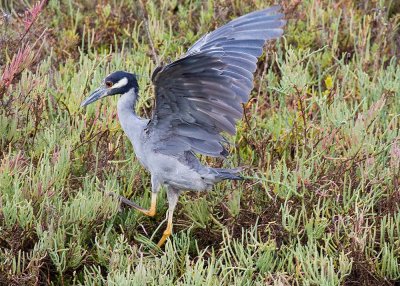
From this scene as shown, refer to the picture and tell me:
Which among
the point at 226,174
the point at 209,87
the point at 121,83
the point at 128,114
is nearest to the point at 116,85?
the point at 121,83

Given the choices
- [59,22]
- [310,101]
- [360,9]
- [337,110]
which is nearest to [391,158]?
[337,110]

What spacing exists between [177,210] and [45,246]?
850 mm

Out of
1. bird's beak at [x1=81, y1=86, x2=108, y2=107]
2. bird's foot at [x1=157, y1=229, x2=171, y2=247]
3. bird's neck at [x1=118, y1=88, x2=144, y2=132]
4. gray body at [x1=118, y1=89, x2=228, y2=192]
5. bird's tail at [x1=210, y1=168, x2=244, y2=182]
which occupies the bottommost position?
bird's foot at [x1=157, y1=229, x2=171, y2=247]

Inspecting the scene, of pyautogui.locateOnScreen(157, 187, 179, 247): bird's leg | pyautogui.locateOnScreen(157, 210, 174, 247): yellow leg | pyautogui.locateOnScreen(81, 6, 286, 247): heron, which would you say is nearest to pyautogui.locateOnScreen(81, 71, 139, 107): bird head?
pyautogui.locateOnScreen(81, 6, 286, 247): heron

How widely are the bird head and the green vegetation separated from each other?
25 centimetres

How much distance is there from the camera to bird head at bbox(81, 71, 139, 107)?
186 inches

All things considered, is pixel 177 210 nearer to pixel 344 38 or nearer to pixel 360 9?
pixel 344 38

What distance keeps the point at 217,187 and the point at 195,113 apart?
20.8 inches

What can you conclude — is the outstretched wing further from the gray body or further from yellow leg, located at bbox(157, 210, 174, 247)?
yellow leg, located at bbox(157, 210, 174, 247)

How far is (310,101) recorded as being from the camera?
5.49m

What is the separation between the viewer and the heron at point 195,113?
14.5 feet

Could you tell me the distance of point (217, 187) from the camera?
16.0ft

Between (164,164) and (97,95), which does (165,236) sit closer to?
(164,164)

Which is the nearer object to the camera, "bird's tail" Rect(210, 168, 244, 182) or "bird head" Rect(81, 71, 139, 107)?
"bird's tail" Rect(210, 168, 244, 182)
